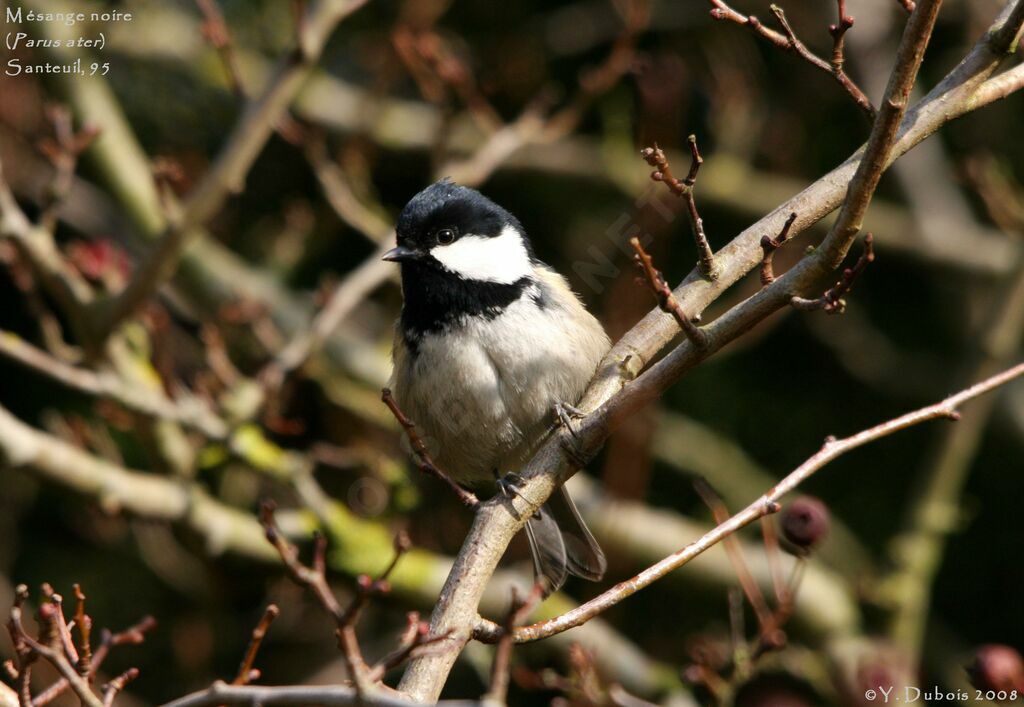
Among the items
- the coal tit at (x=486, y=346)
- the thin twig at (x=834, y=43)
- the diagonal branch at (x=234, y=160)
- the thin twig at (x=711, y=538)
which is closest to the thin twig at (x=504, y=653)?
the thin twig at (x=711, y=538)

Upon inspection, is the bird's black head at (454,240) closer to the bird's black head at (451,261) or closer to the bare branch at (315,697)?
the bird's black head at (451,261)

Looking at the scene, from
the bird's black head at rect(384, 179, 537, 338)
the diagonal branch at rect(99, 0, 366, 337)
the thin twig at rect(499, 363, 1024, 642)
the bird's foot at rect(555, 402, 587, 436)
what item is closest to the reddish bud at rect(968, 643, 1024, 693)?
the thin twig at rect(499, 363, 1024, 642)

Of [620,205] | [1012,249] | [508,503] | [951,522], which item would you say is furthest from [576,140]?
[508,503]

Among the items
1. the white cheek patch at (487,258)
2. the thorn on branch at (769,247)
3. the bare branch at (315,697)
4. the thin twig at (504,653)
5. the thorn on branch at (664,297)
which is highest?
the white cheek patch at (487,258)

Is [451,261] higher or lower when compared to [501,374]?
higher

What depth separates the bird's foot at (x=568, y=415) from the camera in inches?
100

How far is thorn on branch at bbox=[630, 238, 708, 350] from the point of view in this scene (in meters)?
2.14

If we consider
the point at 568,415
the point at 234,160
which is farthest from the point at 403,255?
the point at 234,160

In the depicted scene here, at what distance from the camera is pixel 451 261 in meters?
3.46

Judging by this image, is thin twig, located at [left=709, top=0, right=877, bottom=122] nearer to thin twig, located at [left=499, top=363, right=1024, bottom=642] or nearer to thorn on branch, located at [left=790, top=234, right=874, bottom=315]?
thorn on branch, located at [left=790, top=234, right=874, bottom=315]

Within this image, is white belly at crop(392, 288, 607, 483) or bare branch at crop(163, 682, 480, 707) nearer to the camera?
bare branch at crop(163, 682, 480, 707)

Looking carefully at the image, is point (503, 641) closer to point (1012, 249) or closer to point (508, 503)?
point (508, 503)

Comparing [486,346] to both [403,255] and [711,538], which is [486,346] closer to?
[403,255]

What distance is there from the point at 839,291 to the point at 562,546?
64.3 inches
